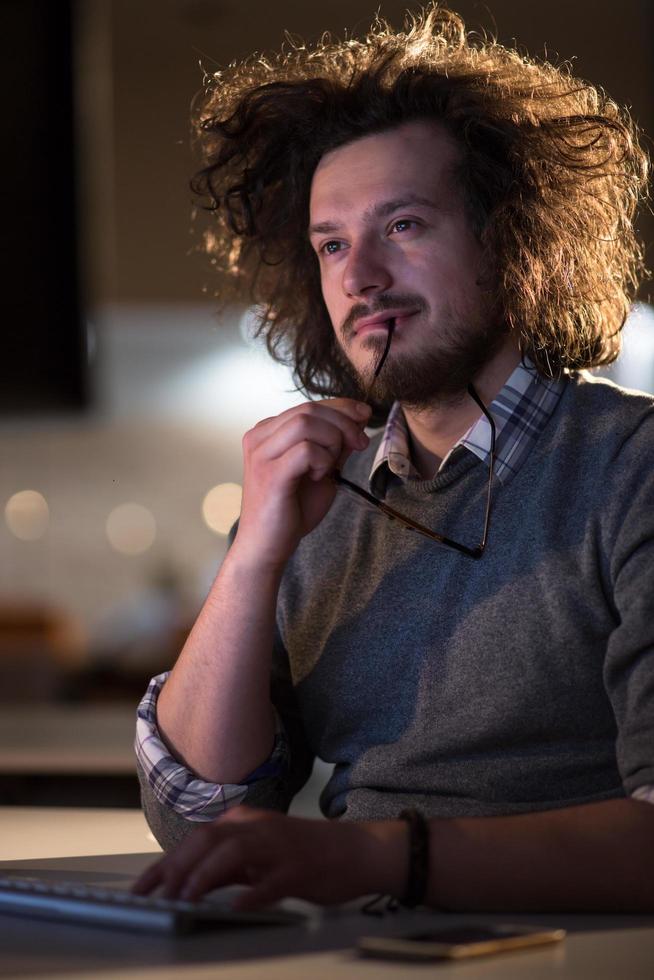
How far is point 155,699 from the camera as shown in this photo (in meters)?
1.30

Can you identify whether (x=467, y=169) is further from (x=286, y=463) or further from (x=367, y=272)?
(x=286, y=463)

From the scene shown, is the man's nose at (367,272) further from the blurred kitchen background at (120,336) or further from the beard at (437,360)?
the blurred kitchen background at (120,336)

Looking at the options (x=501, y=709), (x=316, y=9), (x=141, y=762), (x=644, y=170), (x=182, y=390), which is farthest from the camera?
(x=182, y=390)

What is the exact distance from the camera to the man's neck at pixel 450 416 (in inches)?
52.4

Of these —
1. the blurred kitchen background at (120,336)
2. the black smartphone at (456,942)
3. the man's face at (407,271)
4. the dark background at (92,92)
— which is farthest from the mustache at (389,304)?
the dark background at (92,92)

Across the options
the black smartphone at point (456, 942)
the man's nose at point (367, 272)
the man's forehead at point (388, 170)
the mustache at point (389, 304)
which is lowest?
the black smartphone at point (456, 942)

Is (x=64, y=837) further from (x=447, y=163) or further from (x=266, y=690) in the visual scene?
(x=447, y=163)

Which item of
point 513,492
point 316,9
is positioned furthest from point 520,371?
point 316,9

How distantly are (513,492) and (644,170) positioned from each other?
56 centimetres

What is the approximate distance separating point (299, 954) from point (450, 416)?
0.73 m

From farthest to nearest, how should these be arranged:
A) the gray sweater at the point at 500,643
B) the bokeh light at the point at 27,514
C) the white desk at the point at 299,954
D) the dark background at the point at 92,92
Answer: the bokeh light at the point at 27,514, the dark background at the point at 92,92, the gray sweater at the point at 500,643, the white desk at the point at 299,954

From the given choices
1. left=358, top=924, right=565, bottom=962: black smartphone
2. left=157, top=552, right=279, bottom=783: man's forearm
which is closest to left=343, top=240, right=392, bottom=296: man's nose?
left=157, top=552, right=279, bottom=783: man's forearm

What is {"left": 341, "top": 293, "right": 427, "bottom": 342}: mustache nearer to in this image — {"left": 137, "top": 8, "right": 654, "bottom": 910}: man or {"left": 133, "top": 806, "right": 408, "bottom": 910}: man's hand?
{"left": 137, "top": 8, "right": 654, "bottom": 910}: man

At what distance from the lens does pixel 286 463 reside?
117 cm
